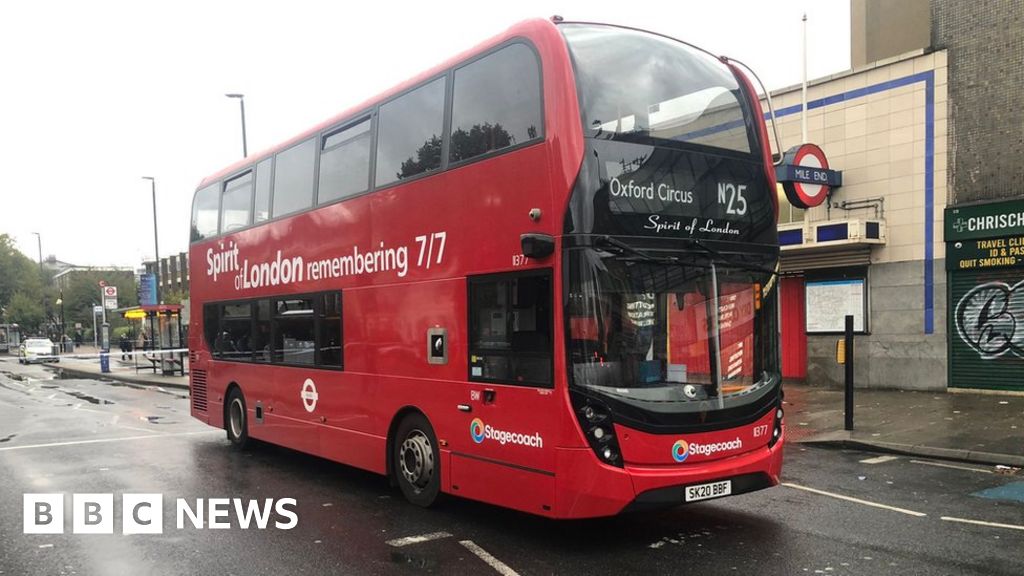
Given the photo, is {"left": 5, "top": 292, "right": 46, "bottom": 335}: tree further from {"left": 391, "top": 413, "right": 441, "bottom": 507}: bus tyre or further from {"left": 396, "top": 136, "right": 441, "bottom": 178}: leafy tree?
{"left": 396, "top": 136, "right": 441, "bottom": 178}: leafy tree

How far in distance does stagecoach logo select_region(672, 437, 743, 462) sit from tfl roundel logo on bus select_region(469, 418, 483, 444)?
170cm

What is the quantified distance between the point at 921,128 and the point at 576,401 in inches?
523

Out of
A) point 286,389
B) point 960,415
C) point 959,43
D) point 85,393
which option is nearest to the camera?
point 286,389

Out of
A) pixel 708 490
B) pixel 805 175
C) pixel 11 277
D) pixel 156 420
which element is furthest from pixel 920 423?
pixel 11 277

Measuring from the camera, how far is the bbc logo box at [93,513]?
6.91 metres

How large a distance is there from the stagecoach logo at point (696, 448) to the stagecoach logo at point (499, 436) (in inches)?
41.1

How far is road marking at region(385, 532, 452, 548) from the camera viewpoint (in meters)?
6.26

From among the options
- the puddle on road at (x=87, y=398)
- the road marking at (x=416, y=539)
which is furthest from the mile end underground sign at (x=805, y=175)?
the puddle on road at (x=87, y=398)

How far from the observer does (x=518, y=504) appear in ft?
20.0

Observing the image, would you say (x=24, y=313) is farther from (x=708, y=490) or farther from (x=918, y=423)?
(x=708, y=490)

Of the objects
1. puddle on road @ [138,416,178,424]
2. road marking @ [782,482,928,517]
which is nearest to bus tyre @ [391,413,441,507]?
road marking @ [782,482,928,517]

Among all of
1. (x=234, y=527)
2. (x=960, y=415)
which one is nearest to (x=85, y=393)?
(x=234, y=527)

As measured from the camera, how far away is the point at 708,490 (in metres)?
5.86

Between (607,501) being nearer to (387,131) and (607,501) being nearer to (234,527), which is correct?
(234,527)
